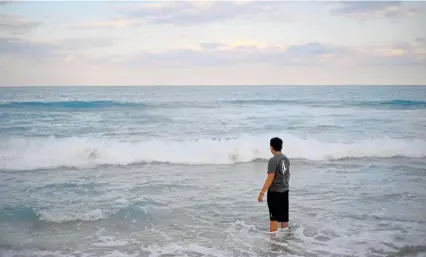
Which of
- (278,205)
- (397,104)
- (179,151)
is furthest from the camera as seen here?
(397,104)

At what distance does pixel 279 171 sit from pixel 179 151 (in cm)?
999

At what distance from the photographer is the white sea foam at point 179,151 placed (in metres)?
14.5

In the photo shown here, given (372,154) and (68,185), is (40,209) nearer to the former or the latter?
(68,185)

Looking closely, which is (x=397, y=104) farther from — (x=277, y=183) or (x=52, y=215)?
(x=52, y=215)

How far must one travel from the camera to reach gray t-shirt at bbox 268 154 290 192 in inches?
252

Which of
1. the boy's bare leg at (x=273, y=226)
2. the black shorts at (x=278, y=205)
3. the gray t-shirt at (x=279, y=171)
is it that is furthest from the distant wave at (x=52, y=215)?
the gray t-shirt at (x=279, y=171)

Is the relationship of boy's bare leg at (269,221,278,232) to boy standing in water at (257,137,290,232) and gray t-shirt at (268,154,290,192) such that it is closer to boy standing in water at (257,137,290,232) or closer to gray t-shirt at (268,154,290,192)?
boy standing in water at (257,137,290,232)

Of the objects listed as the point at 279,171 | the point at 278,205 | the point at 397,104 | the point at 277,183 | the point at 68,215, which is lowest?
the point at 68,215

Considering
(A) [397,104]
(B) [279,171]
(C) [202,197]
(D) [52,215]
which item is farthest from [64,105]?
(B) [279,171]

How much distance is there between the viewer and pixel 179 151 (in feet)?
52.9

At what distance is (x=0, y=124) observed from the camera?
24312 mm

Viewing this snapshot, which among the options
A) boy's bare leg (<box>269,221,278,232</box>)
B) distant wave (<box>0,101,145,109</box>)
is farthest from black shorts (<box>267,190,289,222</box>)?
distant wave (<box>0,101,145,109</box>)

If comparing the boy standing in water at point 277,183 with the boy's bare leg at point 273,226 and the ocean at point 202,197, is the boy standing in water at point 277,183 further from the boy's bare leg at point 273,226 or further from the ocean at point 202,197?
the ocean at point 202,197

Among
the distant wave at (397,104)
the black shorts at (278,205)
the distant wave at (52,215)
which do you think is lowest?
the distant wave at (52,215)
